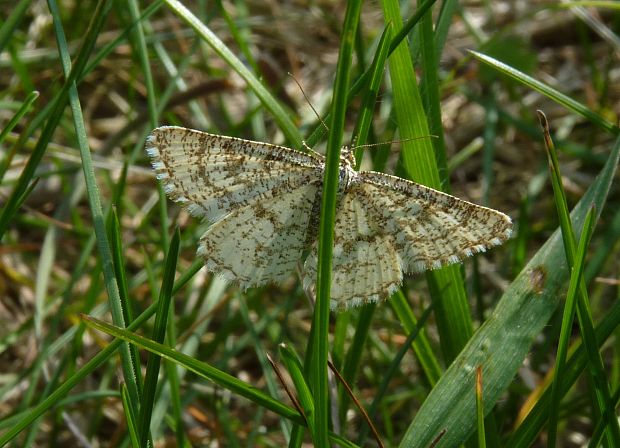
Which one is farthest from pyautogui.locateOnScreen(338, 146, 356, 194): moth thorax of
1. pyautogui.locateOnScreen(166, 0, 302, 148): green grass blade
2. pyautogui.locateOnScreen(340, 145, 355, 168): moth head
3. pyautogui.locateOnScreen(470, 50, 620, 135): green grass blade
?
pyautogui.locateOnScreen(470, 50, 620, 135): green grass blade

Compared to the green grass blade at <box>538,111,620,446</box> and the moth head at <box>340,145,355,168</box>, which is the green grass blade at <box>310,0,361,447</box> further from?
the moth head at <box>340,145,355,168</box>

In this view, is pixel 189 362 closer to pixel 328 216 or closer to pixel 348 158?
pixel 328 216

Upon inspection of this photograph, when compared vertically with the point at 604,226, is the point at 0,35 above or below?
above

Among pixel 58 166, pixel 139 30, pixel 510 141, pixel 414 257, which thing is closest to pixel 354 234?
pixel 414 257

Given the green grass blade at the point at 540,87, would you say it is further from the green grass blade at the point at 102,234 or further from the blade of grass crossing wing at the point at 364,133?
the green grass blade at the point at 102,234

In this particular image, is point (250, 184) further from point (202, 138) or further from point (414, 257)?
point (414, 257)

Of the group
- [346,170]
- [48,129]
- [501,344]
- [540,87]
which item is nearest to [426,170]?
[346,170]
